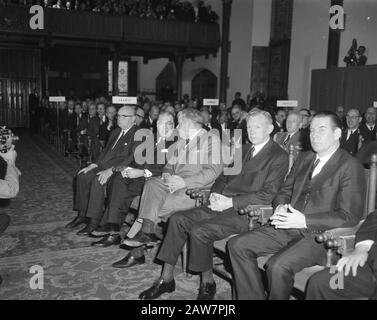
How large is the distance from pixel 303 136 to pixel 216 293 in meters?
3.29

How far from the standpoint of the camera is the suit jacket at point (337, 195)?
9.29ft

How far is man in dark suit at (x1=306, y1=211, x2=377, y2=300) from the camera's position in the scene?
8.16 feet

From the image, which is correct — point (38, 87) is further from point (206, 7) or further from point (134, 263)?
point (134, 263)

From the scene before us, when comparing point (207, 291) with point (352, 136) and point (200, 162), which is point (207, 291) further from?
point (352, 136)

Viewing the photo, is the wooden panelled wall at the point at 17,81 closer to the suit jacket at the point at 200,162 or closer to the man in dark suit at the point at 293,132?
the man in dark suit at the point at 293,132

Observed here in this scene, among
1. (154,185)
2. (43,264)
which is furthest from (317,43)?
(43,264)

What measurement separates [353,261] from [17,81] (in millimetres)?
17161

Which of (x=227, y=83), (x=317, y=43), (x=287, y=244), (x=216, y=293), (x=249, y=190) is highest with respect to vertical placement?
(x=317, y=43)

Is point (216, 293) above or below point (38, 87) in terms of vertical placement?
below

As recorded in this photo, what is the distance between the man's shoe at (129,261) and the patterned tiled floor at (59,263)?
5cm

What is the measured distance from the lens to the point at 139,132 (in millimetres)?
5285

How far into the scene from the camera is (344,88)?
11398 millimetres

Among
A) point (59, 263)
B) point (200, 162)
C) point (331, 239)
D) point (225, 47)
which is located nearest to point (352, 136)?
point (200, 162)
